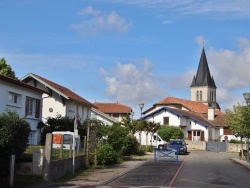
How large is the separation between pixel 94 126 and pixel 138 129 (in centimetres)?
1765

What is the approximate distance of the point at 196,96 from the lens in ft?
477

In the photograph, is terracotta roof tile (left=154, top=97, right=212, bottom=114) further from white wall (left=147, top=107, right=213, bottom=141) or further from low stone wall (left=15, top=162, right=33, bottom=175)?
low stone wall (left=15, top=162, right=33, bottom=175)

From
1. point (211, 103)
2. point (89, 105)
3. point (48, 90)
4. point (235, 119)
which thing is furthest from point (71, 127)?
point (211, 103)

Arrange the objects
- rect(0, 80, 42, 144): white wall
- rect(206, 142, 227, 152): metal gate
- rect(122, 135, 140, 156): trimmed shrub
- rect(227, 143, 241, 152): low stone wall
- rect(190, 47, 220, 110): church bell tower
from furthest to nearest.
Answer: rect(190, 47, 220, 110): church bell tower
rect(206, 142, 227, 152): metal gate
rect(227, 143, 241, 152): low stone wall
rect(122, 135, 140, 156): trimmed shrub
rect(0, 80, 42, 144): white wall

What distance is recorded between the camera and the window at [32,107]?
1387 inches

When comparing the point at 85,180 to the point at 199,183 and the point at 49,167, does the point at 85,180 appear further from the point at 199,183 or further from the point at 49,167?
the point at 199,183

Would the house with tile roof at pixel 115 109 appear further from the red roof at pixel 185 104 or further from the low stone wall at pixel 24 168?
the low stone wall at pixel 24 168

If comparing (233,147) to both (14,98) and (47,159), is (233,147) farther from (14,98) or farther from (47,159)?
(47,159)

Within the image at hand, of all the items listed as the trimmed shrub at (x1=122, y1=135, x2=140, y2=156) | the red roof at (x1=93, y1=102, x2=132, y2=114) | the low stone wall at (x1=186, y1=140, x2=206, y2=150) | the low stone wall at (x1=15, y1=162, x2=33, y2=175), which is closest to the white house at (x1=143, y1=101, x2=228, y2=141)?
the red roof at (x1=93, y1=102, x2=132, y2=114)

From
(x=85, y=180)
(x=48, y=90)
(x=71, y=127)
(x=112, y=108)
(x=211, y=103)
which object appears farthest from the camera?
(x=211, y=103)

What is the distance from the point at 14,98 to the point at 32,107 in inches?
146

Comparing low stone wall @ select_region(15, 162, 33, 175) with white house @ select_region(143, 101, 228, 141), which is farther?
white house @ select_region(143, 101, 228, 141)

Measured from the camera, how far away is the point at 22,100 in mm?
33781

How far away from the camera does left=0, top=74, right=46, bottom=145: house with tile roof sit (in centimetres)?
3061
